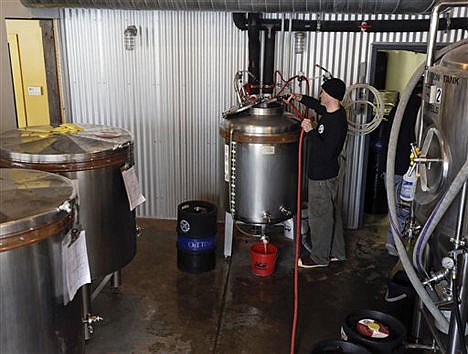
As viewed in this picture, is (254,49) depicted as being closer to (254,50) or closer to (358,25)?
(254,50)

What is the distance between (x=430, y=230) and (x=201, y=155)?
2.75 m

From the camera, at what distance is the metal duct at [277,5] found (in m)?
3.41

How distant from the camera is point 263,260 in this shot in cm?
367

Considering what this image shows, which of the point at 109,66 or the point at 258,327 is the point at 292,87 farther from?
the point at 258,327

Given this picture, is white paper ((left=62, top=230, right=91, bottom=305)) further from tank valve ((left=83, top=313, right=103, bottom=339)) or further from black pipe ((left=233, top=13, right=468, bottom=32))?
black pipe ((left=233, top=13, right=468, bottom=32))

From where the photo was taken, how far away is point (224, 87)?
4371 millimetres

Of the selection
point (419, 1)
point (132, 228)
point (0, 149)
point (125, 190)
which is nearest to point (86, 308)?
point (132, 228)

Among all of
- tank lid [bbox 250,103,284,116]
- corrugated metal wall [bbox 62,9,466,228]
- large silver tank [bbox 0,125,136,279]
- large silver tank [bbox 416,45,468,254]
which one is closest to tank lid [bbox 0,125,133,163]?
large silver tank [bbox 0,125,136,279]

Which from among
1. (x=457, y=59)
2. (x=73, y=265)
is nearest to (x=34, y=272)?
(x=73, y=265)

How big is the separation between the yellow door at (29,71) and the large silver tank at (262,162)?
1.89 m

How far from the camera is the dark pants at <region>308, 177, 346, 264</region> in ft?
12.3

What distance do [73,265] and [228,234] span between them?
7.20 ft

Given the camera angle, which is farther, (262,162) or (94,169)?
(262,162)

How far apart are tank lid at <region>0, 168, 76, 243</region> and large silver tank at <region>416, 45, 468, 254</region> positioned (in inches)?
60.8
